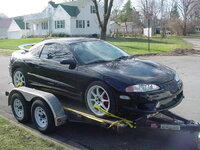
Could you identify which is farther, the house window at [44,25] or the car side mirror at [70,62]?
the house window at [44,25]

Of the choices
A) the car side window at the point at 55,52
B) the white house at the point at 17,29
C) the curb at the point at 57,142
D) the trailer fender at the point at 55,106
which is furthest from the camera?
the white house at the point at 17,29

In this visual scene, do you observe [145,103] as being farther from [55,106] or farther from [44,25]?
[44,25]

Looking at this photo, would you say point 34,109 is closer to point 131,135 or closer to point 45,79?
point 45,79

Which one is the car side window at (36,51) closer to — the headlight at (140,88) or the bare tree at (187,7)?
the headlight at (140,88)

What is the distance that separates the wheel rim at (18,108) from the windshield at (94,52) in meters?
1.70

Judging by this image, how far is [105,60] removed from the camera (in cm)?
484

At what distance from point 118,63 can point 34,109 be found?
6.20ft

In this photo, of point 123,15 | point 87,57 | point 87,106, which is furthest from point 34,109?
point 123,15

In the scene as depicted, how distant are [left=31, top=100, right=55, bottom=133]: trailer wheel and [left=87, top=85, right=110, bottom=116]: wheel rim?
0.81 metres

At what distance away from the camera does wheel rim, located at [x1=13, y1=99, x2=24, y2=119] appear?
5223mm

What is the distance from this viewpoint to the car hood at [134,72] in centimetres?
397

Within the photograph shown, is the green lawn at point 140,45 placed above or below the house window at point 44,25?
below

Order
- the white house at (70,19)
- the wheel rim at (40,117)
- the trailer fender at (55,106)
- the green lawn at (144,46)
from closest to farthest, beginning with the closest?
the trailer fender at (55,106) < the wheel rim at (40,117) < the green lawn at (144,46) < the white house at (70,19)

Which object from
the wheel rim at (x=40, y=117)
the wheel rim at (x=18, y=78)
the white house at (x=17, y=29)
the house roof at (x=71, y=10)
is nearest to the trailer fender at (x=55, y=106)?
the wheel rim at (x=40, y=117)
